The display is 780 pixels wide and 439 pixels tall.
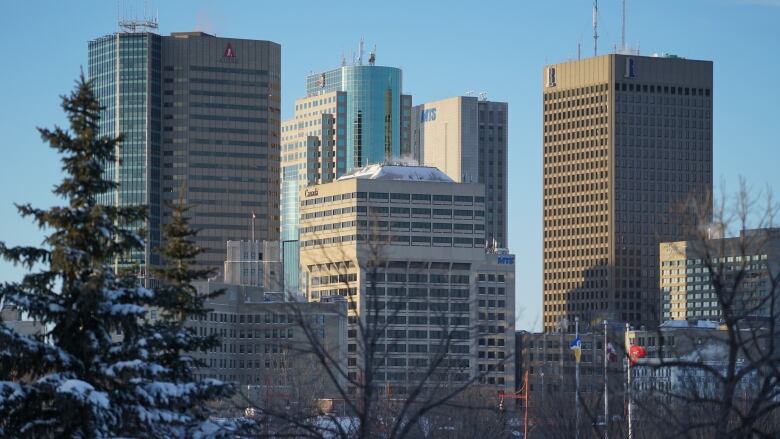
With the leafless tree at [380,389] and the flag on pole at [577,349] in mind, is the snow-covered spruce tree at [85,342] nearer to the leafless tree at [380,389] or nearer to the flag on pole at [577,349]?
the leafless tree at [380,389]

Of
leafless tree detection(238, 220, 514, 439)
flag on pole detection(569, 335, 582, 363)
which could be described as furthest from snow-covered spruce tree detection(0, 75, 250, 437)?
flag on pole detection(569, 335, 582, 363)

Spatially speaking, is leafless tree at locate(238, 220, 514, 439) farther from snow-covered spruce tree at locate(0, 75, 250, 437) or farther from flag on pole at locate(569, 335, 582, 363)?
flag on pole at locate(569, 335, 582, 363)

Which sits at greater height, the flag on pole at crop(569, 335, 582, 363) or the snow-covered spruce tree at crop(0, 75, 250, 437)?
the snow-covered spruce tree at crop(0, 75, 250, 437)

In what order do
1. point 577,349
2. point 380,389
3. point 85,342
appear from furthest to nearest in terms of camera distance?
1. point 380,389
2. point 577,349
3. point 85,342

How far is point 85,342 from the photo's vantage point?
43.0 meters

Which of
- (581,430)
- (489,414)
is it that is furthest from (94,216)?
(489,414)

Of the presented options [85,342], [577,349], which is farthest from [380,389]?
[85,342]

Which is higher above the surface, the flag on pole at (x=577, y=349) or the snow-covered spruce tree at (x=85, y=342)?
the snow-covered spruce tree at (x=85, y=342)

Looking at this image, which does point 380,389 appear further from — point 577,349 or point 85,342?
point 85,342

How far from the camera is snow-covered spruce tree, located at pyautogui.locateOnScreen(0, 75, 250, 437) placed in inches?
1660

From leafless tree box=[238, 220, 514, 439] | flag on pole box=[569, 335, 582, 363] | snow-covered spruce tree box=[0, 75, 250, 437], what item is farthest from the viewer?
flag on pole box=[569, 335, 582, 363]

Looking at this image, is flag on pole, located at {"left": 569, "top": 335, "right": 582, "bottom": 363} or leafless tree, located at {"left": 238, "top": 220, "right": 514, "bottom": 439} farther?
flag on pole, located at {"left": 569, "top": 335, "right": 582, "bottom": 363}

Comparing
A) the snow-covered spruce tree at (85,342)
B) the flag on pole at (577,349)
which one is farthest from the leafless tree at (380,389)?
the flag on pole at (577,349)

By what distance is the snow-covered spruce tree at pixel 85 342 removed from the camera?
138ft
